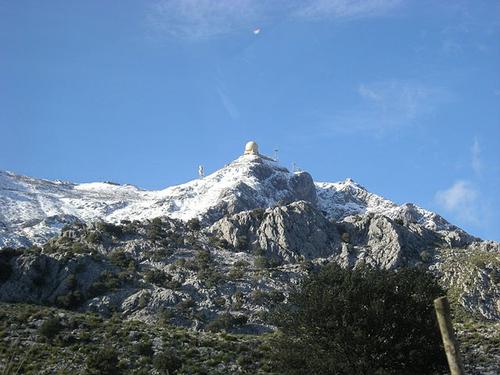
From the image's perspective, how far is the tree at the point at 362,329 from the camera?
3891 cm

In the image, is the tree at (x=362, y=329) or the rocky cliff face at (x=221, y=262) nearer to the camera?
the tree at (x=362, y=329)

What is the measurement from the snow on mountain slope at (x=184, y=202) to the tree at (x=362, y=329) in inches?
3580

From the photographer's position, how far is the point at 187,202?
549ft

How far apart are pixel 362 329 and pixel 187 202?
129537 millimetres

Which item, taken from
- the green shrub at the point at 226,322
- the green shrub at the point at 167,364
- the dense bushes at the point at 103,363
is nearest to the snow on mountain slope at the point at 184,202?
the green shrub at the point at 226,322

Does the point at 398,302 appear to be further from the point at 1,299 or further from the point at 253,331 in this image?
the point at 1,299

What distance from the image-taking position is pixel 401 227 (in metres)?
109

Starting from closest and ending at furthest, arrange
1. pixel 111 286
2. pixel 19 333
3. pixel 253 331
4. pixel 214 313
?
pixel 19 333
pixel 253 331
pixel 214 313
pixel 111 286

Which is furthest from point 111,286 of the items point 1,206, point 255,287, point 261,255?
point 1,206

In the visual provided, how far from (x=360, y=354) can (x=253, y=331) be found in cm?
3630

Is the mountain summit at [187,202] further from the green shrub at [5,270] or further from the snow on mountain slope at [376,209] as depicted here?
the green shrub at [5,270]

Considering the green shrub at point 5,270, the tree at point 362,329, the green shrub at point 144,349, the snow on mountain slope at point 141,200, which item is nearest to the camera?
the tree at point 362,329

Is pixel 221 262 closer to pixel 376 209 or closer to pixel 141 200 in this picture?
pixel 141 200

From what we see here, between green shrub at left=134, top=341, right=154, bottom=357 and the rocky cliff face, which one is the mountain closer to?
the rocky cliff face
